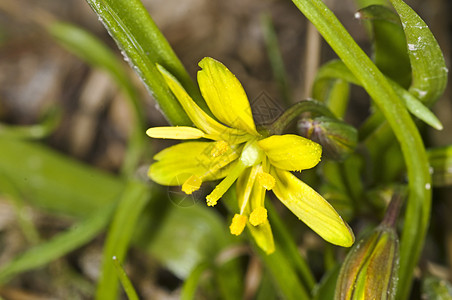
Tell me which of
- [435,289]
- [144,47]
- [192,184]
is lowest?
[435,289]

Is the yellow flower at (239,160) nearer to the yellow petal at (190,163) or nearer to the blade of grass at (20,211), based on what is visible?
the yellow petal at (190,163)

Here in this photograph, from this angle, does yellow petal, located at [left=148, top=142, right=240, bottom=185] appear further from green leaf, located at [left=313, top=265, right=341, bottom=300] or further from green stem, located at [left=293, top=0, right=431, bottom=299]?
green leaf, located at [left=313, top=265, right=341, bottom=300]

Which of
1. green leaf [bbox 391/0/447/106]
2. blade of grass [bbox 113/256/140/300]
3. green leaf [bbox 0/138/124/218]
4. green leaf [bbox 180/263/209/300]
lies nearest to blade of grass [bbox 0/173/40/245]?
green leaf [bbox 0/138/124/218]

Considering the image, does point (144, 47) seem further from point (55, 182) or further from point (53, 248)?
point (55, 182)

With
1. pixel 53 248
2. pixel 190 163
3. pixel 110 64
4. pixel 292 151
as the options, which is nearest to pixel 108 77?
pixel 110 64

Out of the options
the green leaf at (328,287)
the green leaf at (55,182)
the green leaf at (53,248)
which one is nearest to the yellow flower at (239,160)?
the green leaf at (328,287)

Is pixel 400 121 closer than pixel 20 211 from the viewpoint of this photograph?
Yes

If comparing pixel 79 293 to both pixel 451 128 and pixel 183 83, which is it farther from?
pixel 451 128
